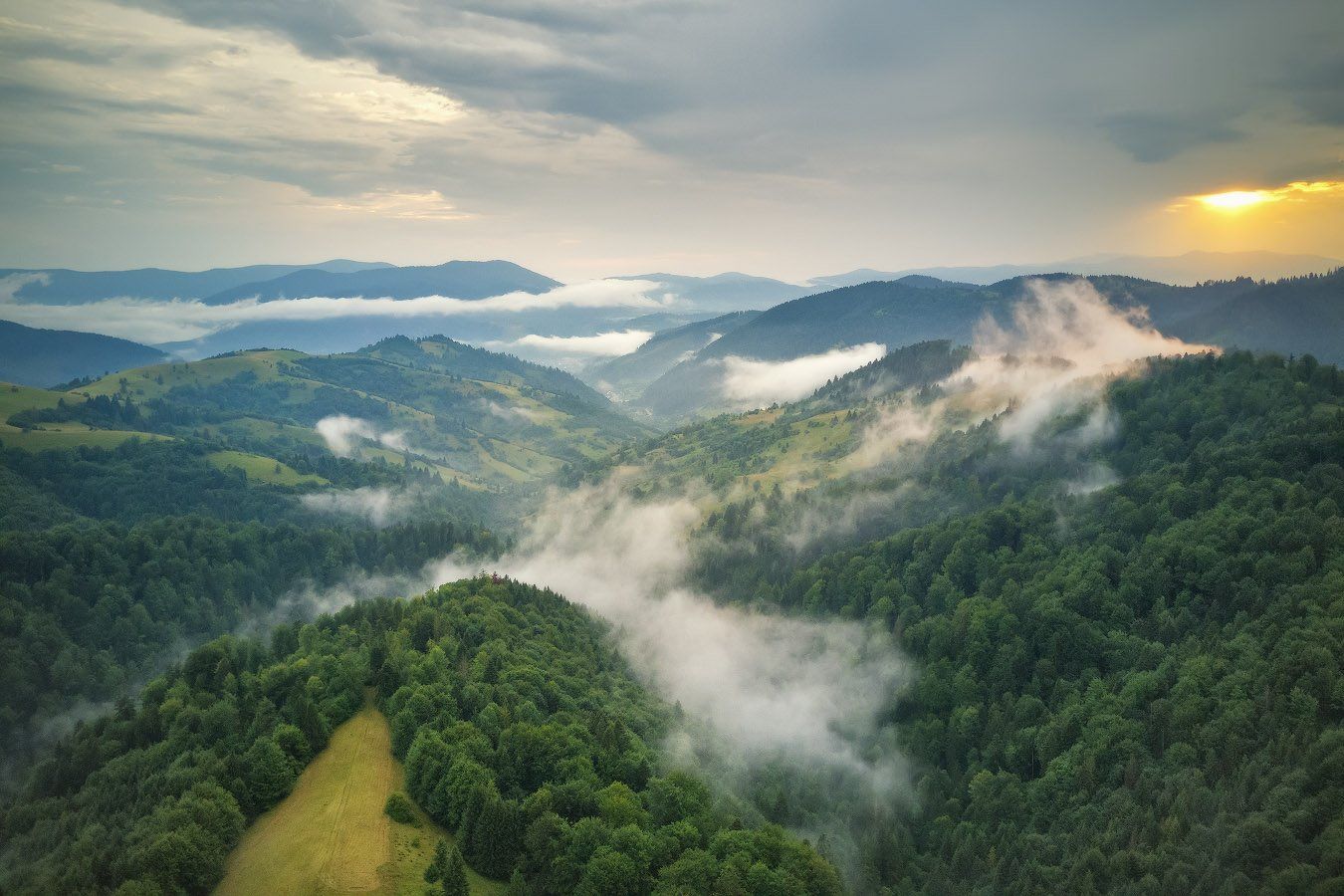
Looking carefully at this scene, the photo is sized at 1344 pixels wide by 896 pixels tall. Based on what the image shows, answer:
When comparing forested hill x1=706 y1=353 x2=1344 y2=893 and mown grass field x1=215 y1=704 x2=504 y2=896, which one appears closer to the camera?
mown grass field x1=215 y1=704 x2=504 y2=896

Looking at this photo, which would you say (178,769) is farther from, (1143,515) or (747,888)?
(1143,515)

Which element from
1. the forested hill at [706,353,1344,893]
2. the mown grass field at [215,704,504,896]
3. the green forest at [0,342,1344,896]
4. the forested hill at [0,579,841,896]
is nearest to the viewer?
the mown grass field at [215,704,504,896]

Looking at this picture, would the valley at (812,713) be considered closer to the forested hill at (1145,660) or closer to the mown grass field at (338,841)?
the mown grass field at (338,841)

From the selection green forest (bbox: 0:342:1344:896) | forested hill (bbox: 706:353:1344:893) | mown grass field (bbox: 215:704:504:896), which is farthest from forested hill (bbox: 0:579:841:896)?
forested hill (bbox: 706:353:1344:893)

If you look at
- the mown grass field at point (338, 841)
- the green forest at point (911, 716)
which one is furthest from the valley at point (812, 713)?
the green forest at point (911, 716)

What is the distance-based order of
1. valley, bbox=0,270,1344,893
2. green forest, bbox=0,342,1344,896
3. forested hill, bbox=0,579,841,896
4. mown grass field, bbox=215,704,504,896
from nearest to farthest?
mown grass field, bbox=215,704,504,896 → forested hill, bbox=0,579,841,896 → valley, bbox=0,270,1344,893 → green forest, bbox=0,342,1344,896

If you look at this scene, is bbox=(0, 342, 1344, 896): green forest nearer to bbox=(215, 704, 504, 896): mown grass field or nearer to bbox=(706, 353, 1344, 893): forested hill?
bbox=(706, 353, 1344, 893): forested hill

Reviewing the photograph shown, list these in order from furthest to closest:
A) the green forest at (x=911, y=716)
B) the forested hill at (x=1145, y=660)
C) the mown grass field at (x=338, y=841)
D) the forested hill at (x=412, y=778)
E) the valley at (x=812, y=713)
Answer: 1. the forested hill at (x=1145, y=660)
2. the green forest at (x=911, y=716)
3. the valley at (x=812, y=713)
4. the forested hill at (x=412, y=778)
5. the mown grass field at (x=338, y=841)
